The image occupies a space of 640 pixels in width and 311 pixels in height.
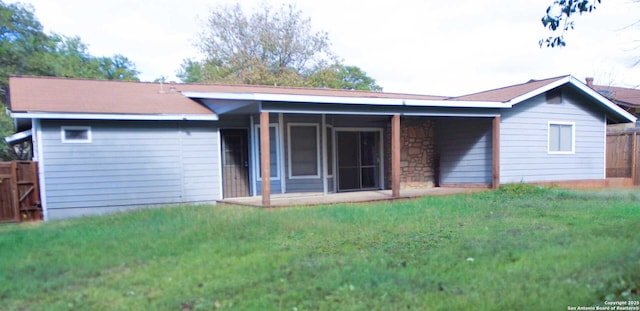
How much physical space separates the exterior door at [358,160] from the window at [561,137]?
569cm

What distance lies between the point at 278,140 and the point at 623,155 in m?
12.4

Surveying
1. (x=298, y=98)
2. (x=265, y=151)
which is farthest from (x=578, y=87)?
(x=265, y=151)

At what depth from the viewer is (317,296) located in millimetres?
3719

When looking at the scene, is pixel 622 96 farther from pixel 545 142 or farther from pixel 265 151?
pixel 265 151

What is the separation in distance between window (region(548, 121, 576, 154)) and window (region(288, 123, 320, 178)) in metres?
7.75

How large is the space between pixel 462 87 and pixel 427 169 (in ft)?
70.5

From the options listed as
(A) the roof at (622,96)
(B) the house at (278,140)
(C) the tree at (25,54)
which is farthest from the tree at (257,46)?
(A) the roof at (622,96)

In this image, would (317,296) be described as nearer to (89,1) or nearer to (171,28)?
(89,1)

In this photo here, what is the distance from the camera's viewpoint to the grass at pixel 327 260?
3621 millimetres

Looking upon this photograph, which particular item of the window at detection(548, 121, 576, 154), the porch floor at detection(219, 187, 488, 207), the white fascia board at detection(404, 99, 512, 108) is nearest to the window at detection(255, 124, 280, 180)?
the porch floor at detection(219, 187, 488, 207)

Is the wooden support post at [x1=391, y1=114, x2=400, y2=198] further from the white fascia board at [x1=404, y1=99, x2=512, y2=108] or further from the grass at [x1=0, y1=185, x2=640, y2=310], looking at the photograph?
the grass at [x1=0, y1=185, x2=640, y2=310]

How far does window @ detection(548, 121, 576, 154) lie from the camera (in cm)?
1298

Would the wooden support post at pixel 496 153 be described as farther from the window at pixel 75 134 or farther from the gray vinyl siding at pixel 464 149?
the window at pixel 75 134

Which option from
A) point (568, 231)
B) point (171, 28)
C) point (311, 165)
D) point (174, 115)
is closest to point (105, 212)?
point (174, 115)
